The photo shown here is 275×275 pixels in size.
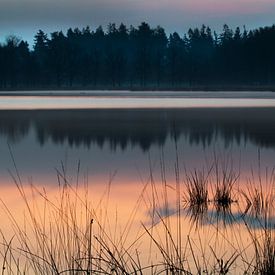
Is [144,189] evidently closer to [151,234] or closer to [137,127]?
[151,234]

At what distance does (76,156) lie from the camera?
1491 cm

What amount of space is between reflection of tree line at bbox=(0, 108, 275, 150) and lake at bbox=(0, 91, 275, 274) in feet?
0.14

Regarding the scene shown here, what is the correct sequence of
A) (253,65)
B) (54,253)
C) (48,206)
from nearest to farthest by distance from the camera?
1. (54,253)
2. (48,206)
3. (253,65)

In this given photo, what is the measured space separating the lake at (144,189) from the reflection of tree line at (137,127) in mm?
44

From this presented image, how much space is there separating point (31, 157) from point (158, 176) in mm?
4322

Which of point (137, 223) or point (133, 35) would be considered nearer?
point (137, 223)

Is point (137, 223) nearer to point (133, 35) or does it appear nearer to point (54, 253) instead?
point (54, 253)

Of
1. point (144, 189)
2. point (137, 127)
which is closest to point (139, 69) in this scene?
point (137, 127)

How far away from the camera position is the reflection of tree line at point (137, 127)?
18703mm

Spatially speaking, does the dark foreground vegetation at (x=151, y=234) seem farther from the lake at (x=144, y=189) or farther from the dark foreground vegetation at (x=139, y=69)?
the dark foreground vegetation at (x=139, y=69)

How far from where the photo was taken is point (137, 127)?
23.4 meters

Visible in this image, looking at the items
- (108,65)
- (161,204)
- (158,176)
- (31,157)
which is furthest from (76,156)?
(108,65)

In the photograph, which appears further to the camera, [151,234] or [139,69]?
[139,69]

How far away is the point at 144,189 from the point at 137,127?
1337cm
